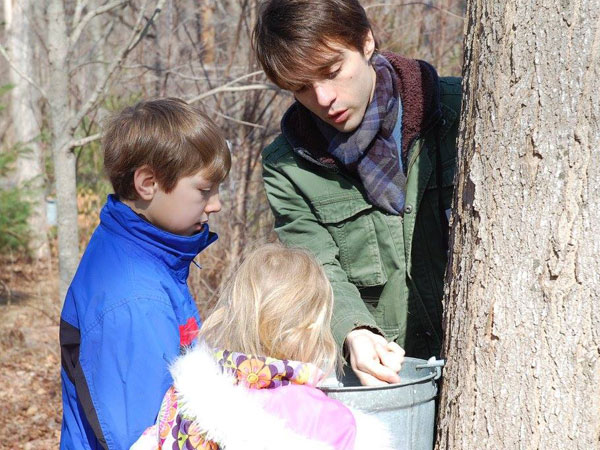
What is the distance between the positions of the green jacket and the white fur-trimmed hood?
1.59 feet

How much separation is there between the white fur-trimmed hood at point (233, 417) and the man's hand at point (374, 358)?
0.10 metres

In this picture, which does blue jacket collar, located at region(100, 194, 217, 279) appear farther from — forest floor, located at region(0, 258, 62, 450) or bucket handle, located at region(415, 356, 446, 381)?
forest floor, located at region(0, 258, 62, 450)

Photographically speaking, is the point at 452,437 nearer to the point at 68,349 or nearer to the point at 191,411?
the point at 191,411

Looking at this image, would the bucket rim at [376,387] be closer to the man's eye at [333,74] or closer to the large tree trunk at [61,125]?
the man's eye at [333,74]

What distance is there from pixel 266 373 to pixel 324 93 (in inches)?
31.7

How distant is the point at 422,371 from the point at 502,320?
351mm

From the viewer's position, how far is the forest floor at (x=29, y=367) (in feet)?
15.7

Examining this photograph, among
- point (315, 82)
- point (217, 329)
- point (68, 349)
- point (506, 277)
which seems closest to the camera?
point (506, 277)

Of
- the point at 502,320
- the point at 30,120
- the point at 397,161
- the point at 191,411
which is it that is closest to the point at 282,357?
the point at 191,411

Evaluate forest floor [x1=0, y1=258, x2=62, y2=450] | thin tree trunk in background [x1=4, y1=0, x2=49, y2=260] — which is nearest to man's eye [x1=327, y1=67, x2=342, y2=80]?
forest floor [x1=0, y1=258, x2=62, y2=450]

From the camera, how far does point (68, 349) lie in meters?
2.28

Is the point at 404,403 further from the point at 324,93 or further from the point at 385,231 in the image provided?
the point at 324,93

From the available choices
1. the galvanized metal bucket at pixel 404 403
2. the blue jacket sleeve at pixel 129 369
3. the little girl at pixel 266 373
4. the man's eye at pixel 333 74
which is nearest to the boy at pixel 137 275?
the blue jacket sleeve at pixel 129 369

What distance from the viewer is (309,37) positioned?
2070 mm
